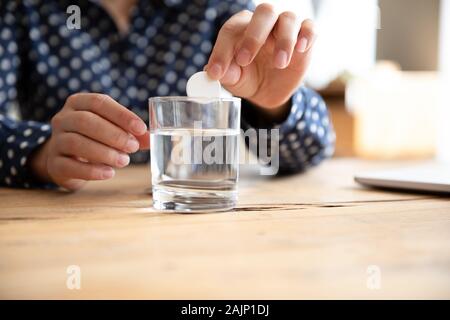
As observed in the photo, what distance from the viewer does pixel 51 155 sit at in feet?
2.16

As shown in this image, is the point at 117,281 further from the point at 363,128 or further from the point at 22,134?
the point at 363,128

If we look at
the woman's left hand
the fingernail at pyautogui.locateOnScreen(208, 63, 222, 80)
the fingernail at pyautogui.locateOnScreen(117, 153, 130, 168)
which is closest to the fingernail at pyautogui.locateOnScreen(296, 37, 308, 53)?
the woman's left hand

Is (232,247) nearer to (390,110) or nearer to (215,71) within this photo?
(215,71)

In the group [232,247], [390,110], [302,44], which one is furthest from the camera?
[390,110]

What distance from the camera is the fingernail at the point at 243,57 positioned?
1.88 feet

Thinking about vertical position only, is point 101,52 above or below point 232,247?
above

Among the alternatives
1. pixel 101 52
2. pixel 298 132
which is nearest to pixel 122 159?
pixel 298 132

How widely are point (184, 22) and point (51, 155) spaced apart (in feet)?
1.74

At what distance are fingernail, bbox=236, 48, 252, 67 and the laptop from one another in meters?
0.25

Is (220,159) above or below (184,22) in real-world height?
below

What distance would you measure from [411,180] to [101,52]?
664 millimetres

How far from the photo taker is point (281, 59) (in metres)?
0.58

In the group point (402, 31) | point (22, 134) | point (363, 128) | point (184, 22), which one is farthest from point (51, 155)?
point (402, 31)

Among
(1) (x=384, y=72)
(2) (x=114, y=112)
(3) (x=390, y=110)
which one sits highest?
(1) (x=384, y=72)
